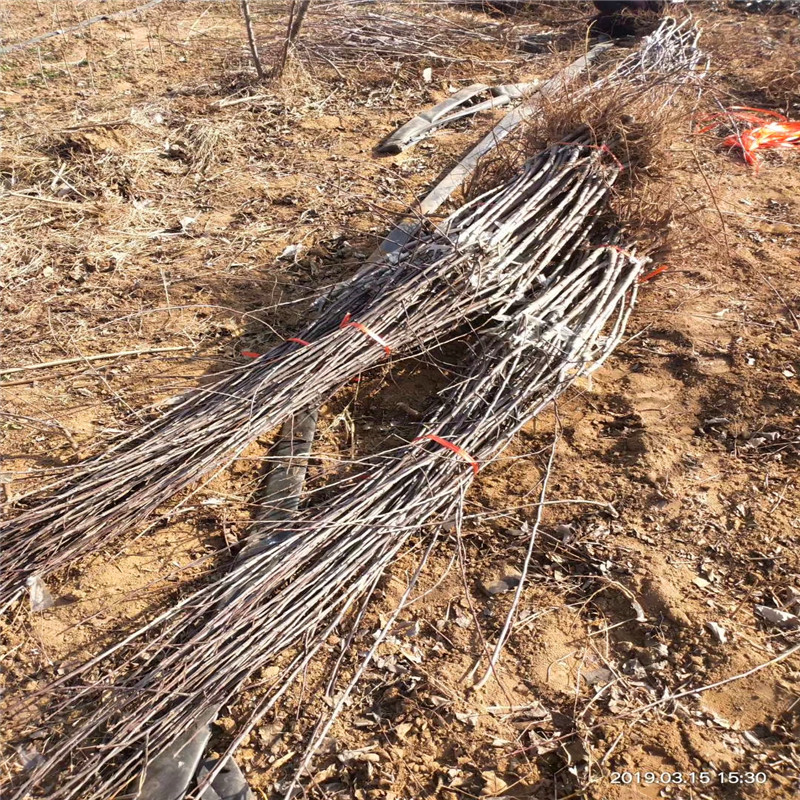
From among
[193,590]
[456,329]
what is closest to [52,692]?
[193,590]

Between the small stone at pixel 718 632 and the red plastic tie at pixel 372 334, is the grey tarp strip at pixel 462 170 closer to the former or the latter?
the red plastic tie at pixel 372 334

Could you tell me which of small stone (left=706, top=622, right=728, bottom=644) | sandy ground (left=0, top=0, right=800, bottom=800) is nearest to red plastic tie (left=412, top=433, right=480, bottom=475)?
sandy ground (left=0, top=0, right=800, bottom=800)

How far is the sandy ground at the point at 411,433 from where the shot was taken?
1.98 meters

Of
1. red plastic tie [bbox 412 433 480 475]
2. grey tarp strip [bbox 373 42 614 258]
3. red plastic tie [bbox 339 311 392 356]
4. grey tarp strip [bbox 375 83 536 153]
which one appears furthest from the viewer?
grey tarp strip [bbox 375 83 536 153]

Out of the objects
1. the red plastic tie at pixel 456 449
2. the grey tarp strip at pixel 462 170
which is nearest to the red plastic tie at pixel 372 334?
the red plastic tie at pixel 456 449

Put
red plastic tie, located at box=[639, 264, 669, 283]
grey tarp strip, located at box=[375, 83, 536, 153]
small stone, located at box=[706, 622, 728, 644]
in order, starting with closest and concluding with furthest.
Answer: small stone, located at box=[706, 622, 728, 644]
red plastic tie, located at box=[639, 264, 669, 283]
grey tarp strip, located at box=[375, 83, 536, 153]

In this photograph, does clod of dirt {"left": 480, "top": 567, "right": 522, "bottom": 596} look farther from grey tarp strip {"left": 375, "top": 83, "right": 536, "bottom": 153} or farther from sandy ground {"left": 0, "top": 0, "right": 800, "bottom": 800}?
grey tarp strip {"left": 375, "top": 83, "right": 536, "bottom": 153}

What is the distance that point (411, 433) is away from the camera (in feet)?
9.66

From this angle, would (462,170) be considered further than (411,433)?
Yes

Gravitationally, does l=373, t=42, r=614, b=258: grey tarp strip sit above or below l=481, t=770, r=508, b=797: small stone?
above

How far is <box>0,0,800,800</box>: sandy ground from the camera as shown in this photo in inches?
78.1

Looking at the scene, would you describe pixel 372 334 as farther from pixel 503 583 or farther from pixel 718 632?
pixel 718 632

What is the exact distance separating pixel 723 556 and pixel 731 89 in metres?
5.30

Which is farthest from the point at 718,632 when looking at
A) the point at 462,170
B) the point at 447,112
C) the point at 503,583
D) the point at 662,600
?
the point at 447,112
